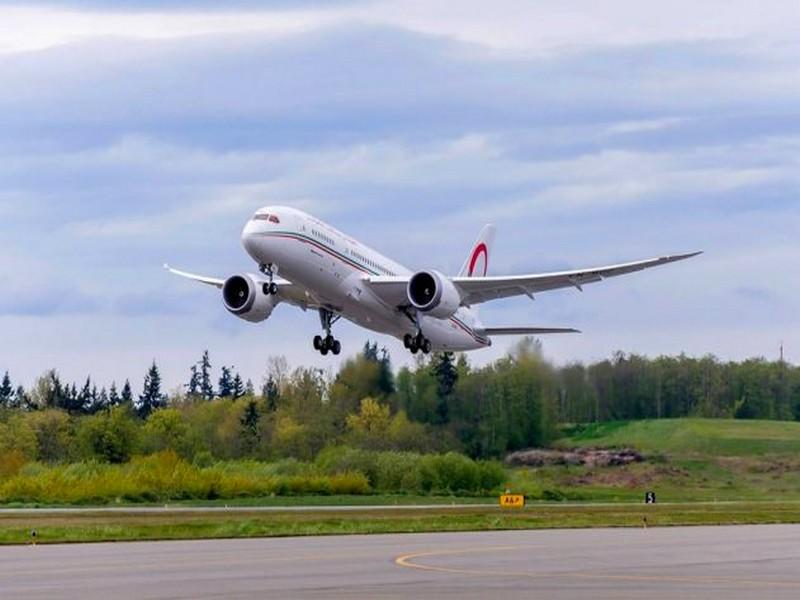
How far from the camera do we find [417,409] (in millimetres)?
79938

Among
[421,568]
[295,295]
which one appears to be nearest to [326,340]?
[295,295]

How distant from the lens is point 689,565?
37406mm

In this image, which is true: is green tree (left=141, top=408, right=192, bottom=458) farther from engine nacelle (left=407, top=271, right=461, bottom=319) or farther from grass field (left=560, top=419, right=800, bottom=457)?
engine nacelle (left=407, top=271, right=461, bottom=319)

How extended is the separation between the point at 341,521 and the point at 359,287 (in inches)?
439

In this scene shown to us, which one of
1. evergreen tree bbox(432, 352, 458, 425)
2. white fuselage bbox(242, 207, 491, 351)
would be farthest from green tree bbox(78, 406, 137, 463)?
white fuselage bbox(242, 207, 491, 351)

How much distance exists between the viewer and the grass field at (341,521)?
165ft

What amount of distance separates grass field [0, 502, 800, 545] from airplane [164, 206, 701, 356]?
316 inches

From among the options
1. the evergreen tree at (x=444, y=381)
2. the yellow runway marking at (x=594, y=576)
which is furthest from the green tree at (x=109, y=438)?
the yellow runway marking at (x=594, y=576)

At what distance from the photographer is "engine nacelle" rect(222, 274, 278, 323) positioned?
68.8 metres

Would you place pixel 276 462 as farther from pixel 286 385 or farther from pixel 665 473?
pixel 665 473

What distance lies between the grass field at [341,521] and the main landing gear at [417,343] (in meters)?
6.87

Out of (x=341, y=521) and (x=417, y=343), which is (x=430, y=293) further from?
(x=341, y=521)

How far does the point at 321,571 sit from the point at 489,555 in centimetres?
730

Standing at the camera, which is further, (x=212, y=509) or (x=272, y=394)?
(x=272, y=394)
